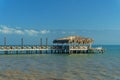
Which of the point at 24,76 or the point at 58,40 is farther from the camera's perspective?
the point at 58,40

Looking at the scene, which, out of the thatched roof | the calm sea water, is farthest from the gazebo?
the calm sea water

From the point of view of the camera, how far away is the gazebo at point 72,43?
54.0 m

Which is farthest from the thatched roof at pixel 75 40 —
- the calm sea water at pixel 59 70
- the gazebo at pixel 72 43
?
the calm sea water at pixel 59 70

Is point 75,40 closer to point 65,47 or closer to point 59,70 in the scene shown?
point 65,47

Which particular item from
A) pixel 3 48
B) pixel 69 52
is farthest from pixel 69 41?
pixel 3 48

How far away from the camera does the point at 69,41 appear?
176 ft

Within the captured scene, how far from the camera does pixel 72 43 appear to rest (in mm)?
55500

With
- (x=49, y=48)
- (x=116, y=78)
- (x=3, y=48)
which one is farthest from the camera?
(x=49, y=48)

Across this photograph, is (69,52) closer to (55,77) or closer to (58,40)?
(58,40)

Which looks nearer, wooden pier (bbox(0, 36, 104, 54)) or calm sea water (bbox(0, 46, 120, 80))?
calm sea water (bbox(0, 46, 120, 80))

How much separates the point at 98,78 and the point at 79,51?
112 feet

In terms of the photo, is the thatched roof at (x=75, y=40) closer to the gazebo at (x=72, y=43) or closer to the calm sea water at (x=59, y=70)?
the gazebo at (x=72, y=43)

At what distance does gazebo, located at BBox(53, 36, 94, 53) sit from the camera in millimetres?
54025

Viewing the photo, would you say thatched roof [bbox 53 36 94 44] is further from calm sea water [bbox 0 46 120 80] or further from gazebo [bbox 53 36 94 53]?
calm sea water [bbox 0 46 120 80]
